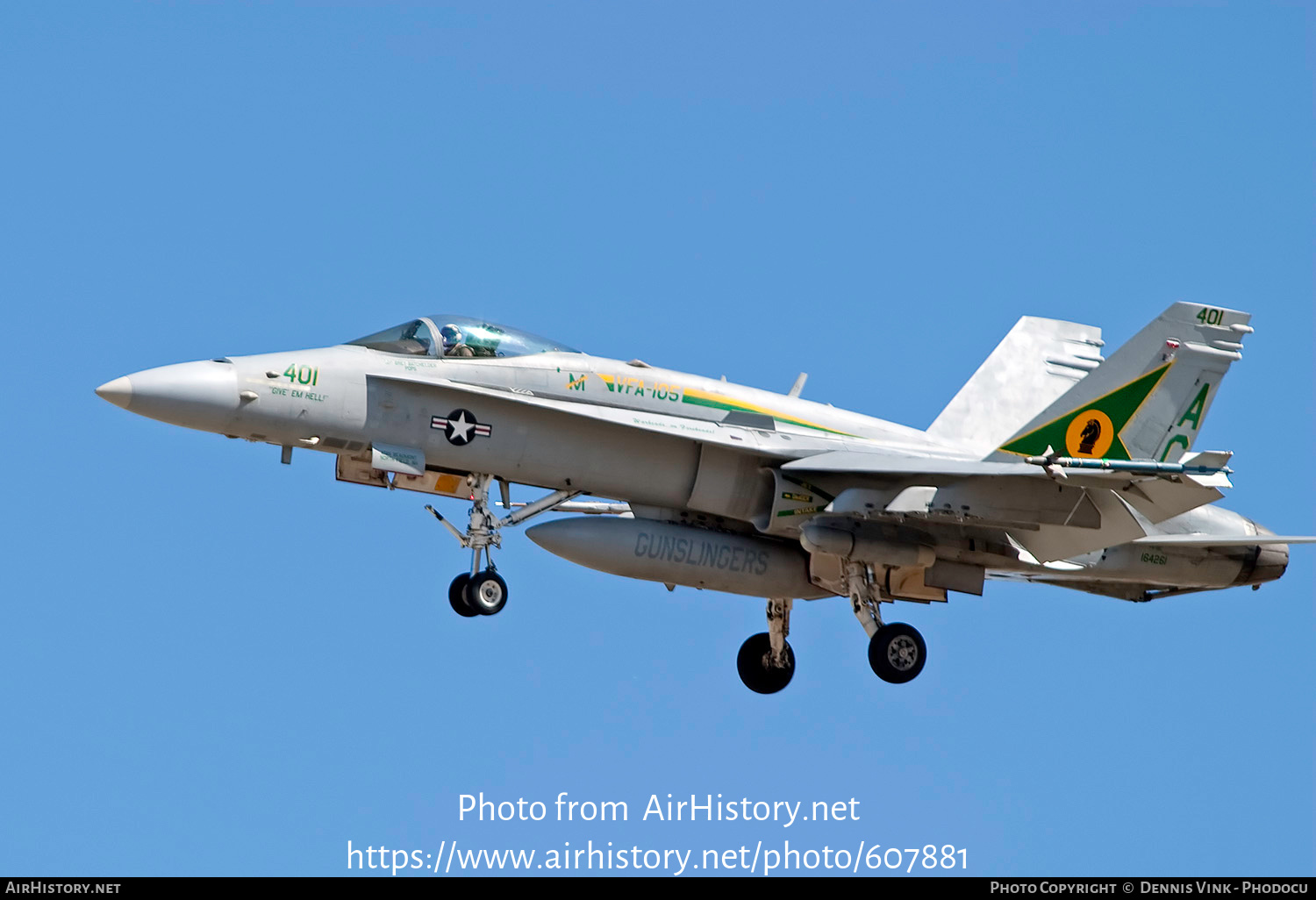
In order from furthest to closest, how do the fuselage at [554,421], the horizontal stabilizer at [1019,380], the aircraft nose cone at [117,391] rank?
the horizontal stabilizer at [1019,380], the fuselage at [554,421], the aircraft nose cone at [117,391]

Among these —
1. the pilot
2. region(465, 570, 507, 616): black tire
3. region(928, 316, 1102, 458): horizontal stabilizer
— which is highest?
region(928, 316, 1102, 458): horizontal stabilizer

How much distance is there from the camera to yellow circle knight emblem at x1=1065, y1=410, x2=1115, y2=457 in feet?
61.0

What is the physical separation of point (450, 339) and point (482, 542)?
2083 millimetres

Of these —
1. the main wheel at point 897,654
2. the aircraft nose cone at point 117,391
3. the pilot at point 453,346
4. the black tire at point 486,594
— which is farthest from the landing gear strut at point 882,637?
the aircraft nose cone at point 117,391

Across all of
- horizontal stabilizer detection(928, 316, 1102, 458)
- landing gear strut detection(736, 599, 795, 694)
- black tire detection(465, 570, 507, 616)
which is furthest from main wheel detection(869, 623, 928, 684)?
black tire detection(465, 570, 507, 616)

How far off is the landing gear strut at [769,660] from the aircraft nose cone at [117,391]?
8.09 meters

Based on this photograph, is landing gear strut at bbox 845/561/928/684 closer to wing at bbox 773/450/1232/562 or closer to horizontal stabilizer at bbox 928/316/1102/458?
wing at bbox 773/450/1232/562

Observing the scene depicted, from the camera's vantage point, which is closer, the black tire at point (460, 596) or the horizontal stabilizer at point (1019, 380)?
the black tire at point (460, 596)

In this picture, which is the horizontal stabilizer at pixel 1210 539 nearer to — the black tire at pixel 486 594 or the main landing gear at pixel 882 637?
the main landing gear at pixel 882 637

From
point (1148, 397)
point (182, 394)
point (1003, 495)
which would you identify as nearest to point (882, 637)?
point (1003, 495)

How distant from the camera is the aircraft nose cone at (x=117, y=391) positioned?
16875 millimetres

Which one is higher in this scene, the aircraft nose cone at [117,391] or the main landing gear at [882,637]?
the aircraft nose cone at [117,391]

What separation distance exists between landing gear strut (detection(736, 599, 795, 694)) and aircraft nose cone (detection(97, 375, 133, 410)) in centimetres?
809

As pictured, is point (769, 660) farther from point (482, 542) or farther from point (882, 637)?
point (482, 542)
